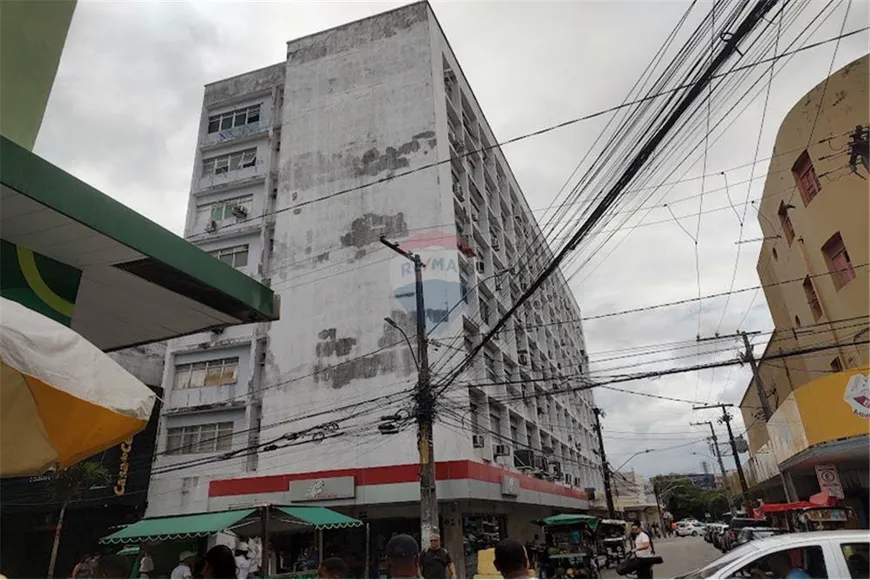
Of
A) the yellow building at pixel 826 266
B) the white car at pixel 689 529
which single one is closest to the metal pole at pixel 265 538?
the yellow building at pixel 826 266

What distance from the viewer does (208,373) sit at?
2519 cm

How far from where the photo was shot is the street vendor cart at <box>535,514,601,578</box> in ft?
60.3

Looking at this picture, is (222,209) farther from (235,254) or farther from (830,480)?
(830,480)

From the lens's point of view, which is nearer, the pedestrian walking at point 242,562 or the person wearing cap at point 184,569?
the person wearing cap at point 184,569

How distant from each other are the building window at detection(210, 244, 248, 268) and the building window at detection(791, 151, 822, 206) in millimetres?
22723

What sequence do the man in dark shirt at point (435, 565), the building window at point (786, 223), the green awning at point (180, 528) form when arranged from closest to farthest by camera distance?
the man in dark shirt at point (435, 565) → the green awning at point (180, 528) → the building window at point (786, 223)

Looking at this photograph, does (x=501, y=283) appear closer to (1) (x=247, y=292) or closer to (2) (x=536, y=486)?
(2) (x=536, y=486)

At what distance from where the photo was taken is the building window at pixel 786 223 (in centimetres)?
1869

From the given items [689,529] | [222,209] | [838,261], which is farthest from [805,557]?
[689,529]

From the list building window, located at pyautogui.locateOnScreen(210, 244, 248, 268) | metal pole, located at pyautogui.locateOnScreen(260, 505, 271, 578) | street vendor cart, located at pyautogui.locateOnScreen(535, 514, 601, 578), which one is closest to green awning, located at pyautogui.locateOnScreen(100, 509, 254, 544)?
metal pole, located at pyautogui.locateOnScreen(260, 505, 271, 578)

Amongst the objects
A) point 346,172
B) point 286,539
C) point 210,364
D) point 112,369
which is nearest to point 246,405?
point 210,364

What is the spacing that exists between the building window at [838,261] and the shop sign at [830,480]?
16.7ft

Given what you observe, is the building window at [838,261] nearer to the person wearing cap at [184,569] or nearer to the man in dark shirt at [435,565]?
the man in dark shirt at [435,565]

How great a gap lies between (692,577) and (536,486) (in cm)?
1943
